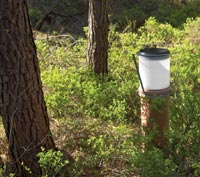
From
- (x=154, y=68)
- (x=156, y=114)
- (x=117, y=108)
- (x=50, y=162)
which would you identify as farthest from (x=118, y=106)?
(x=50, y=162)

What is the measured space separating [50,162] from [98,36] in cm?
225

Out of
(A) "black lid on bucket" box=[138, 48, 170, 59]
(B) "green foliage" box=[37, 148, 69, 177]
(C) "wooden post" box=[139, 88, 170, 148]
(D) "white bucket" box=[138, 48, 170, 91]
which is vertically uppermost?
(A) "black lid on bucket" box=[138, 48, 170, 59]

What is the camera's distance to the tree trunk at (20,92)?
9.33 ft

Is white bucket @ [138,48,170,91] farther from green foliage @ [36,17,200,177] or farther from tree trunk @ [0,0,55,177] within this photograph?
tree trunk @ [0,0,55,177]

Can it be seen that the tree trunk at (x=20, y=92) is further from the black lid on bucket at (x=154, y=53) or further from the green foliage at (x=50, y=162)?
the black lid on bucket at (x=154, y=53)

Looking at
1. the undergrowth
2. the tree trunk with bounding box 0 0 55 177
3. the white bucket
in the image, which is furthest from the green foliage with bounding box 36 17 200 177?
the tree trunk with bounding box 0 0 55 177

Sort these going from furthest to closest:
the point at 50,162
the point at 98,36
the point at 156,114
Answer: the point at 98,36 < the point at 156,114 < the point at 50,162

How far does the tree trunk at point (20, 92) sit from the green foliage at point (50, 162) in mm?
124

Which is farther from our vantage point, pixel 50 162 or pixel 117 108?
pixel 117 108

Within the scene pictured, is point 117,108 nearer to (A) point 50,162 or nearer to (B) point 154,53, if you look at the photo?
(B) point 154,53

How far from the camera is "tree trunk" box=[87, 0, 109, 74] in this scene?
188 inches

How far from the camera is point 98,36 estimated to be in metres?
4.86

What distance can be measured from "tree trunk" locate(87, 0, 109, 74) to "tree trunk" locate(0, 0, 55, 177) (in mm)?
1855

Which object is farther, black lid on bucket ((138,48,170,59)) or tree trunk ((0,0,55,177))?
black lid on bucket ((138,48,170,59))
